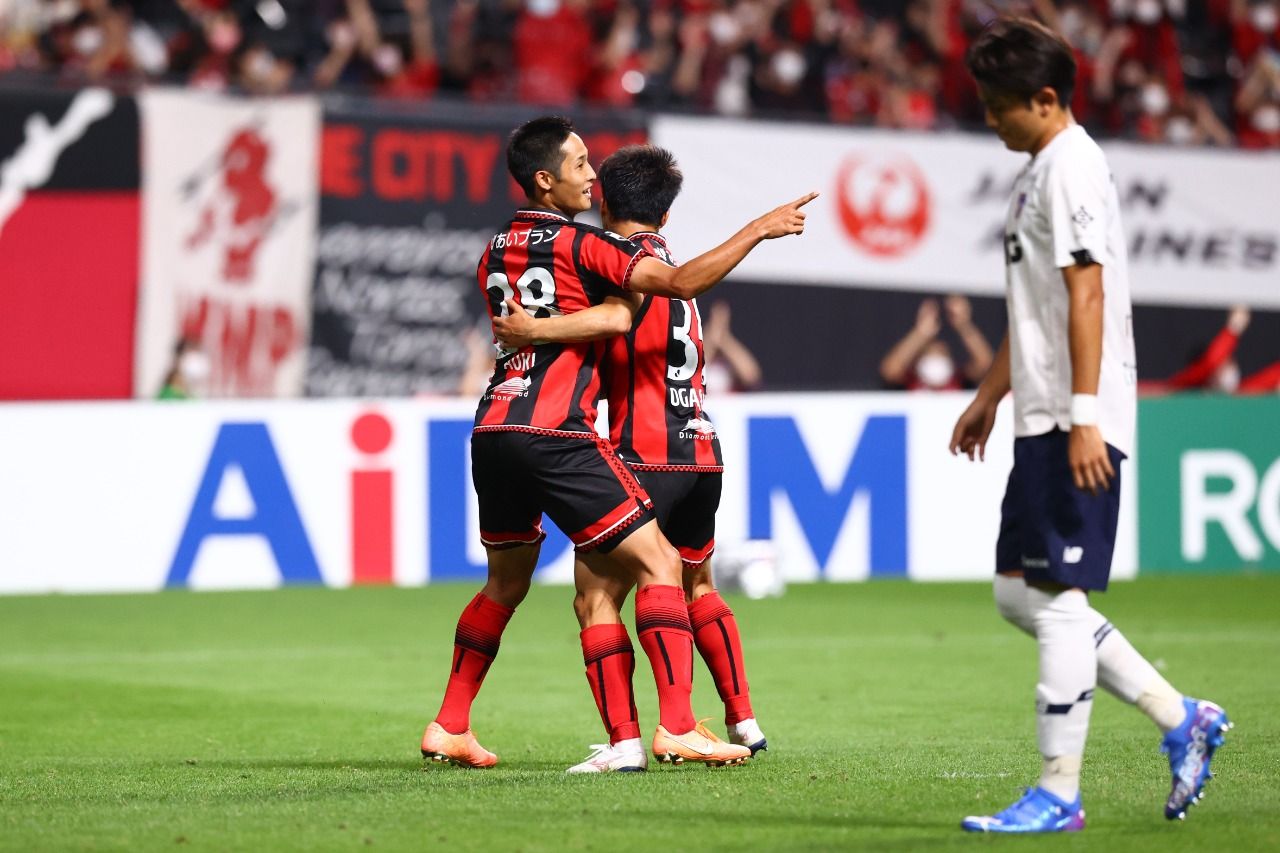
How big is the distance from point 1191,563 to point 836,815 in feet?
37.1

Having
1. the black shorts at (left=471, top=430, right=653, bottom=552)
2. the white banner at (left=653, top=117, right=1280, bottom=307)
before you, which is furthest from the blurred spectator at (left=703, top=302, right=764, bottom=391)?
the black shorts at (left=471, top=430, right=653, bottom=552)

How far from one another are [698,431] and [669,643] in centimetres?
86

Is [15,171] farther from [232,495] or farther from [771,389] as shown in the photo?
[771,389]

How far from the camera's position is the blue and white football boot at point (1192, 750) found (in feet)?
17.5

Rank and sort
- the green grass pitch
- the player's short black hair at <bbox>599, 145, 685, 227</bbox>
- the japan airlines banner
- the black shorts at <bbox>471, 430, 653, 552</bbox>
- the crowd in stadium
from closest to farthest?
the green grass pitch
the black shorts at <bbox>471, 430, 653, 552</bbox>
the player's short black hair at <bbox>599, 145, 685, 227</bbox>
the japan airlines banner
the crowd in stadium

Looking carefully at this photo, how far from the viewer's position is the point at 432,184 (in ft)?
56.5

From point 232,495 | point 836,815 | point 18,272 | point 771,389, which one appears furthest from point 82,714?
point 771,389

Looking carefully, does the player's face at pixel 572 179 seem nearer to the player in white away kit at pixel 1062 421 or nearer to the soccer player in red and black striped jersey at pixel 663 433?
the soccer player in red and black striped jersey at pixel 663 433

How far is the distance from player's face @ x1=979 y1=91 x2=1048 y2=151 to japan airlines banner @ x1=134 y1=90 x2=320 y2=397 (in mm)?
11801

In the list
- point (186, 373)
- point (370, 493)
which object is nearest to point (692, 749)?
point (370, 493)

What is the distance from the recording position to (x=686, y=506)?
7258 mm

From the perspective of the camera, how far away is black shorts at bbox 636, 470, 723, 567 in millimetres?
7090

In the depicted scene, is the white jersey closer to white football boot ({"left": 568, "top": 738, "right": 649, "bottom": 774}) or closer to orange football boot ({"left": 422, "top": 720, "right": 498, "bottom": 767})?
white football boot ({"left": 568, "top": 738, "right": 649, "bottom": 774})

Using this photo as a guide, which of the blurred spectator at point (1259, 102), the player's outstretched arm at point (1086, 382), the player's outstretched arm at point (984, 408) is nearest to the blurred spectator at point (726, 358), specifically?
the blurred spectator at point (1259, 102)
